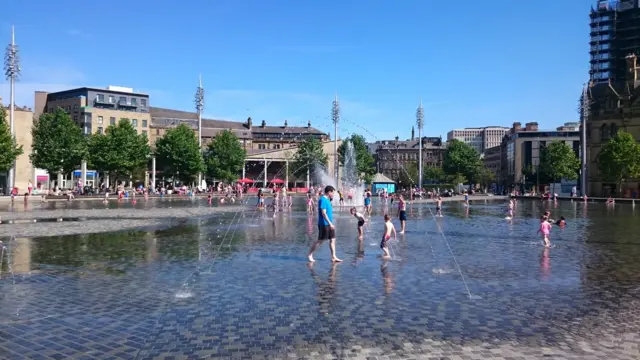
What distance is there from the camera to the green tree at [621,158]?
78125 mm

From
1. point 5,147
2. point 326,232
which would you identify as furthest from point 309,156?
point 326,232

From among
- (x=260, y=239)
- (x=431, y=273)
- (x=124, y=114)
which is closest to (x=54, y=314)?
(x=431, y=273)

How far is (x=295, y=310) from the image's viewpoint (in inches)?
363

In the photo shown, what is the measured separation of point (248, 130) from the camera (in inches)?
5650

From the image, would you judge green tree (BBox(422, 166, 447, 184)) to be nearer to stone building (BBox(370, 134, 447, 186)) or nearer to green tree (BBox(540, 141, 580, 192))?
stone building (BBox(370, 134, 447, 186))

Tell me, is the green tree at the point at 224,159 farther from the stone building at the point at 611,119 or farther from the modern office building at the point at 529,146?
the modern office building at the point at 529,146

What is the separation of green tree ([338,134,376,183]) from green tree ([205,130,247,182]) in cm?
2878

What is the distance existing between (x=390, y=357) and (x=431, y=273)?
652 centimetres

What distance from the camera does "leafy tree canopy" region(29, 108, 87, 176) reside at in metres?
71.7

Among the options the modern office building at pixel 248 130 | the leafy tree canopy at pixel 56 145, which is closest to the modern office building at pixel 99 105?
the modern office building at pixel 248 130

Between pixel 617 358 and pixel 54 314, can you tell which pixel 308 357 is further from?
pixel 54 314

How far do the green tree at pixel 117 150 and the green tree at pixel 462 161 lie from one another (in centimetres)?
8325

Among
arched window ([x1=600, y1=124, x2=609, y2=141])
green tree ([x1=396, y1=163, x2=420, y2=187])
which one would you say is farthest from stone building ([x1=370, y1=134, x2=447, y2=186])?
arched window ([x1=600, y1=124, x2=609, y2=141])

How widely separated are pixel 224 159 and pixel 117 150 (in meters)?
24.1
